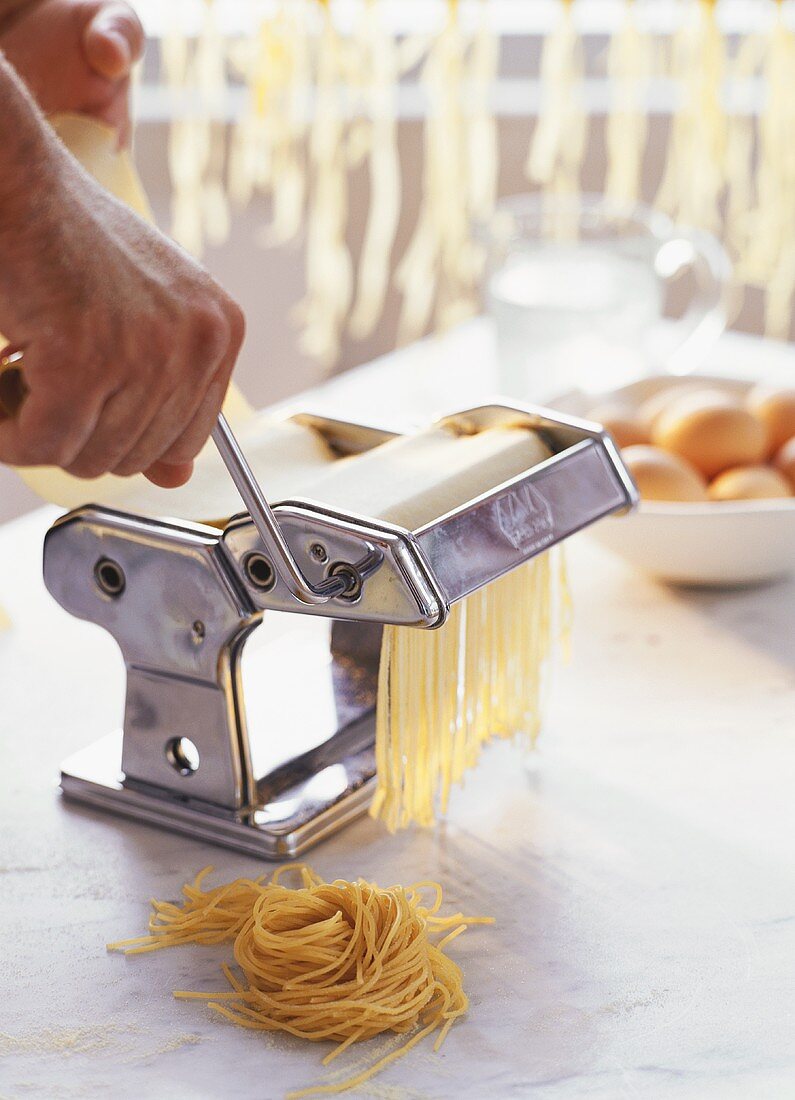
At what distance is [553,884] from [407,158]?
77.9 inches

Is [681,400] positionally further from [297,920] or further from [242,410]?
[297,920]

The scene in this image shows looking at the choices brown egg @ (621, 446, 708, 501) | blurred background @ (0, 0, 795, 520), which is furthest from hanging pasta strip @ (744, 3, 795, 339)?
brown egg @ (621, 446, 708, 501)

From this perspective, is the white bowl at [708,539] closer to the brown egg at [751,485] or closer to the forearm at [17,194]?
the brown egg at [751,485]

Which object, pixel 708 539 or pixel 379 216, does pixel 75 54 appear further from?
pixel 379 216

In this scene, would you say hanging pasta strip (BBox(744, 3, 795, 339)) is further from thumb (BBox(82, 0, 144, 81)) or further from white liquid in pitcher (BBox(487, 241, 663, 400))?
thumb (BBox(82, 0, 144, 81))

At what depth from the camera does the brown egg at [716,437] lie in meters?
1.04

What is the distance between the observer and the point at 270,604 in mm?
662

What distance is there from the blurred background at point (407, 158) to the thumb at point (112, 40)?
32.3 inches

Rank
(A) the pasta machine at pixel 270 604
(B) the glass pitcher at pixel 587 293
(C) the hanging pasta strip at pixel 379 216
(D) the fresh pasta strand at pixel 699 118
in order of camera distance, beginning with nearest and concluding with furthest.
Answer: (A) the pasta machine at pixel 270 604
(B) the glass pitcher at pixel 587 293
(D) the fresh pasta strand at pixel 699 118
(C) the hanging pasta strip at pixel 379 216

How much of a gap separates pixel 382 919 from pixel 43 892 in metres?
0.17

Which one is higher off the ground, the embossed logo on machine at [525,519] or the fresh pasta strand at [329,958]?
the embossed logo on machine at [525,519]

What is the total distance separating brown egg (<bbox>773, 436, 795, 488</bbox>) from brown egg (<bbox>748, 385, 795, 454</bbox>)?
0.02m

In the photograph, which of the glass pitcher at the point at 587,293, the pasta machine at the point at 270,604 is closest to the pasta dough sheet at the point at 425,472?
the pasta machine at the point at 270,604

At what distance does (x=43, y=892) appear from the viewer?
693mm
